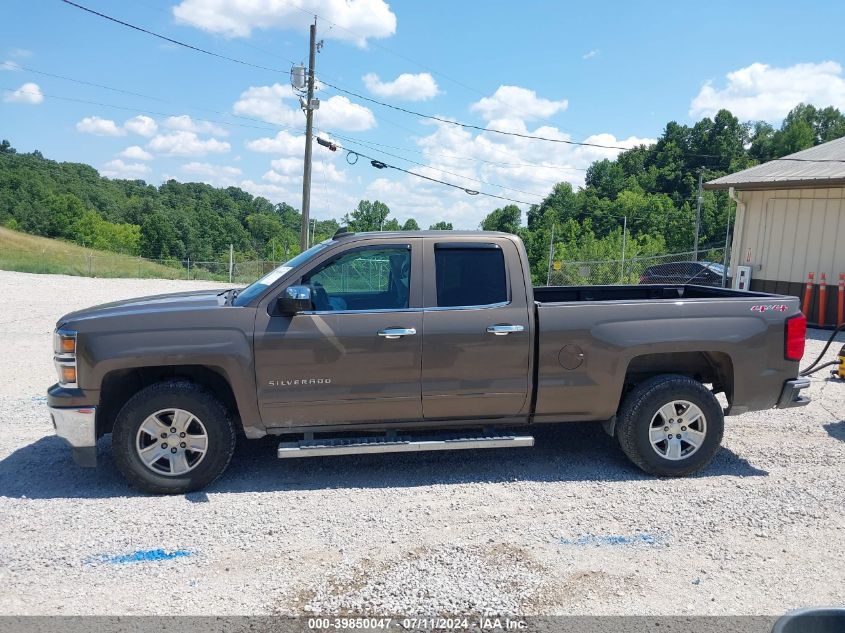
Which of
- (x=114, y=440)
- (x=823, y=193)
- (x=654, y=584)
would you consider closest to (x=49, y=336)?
(x=114, y=440)

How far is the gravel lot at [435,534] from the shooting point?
11.5ft

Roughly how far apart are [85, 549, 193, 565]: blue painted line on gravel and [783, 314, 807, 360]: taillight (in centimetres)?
467

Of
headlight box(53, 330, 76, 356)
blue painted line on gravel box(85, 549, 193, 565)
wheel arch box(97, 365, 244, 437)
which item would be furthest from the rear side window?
headlight box(53, 330, 76, 356)

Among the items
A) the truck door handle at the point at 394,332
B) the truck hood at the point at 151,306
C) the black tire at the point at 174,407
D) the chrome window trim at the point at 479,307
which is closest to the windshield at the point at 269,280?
the truck hood at the point at 151,306

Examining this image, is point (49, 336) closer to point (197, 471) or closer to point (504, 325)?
point (197, 471)

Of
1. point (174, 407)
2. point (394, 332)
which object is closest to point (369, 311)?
point (394, 332)

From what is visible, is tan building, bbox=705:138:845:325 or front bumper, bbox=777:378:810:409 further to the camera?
tan building, bbox=705:138:845:325

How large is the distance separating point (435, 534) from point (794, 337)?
3319 millimetres

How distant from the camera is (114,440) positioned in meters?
4.74

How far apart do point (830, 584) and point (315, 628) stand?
2.79 metres

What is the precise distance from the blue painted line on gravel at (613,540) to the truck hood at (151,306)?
3.04 metres

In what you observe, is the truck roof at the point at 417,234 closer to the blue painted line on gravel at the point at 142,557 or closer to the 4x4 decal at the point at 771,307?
the 4x4 decal at the point at 771,307

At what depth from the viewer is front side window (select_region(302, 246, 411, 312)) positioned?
5.12 m

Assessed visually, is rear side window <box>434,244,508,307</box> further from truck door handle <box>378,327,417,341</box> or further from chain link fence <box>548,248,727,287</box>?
chain link fence <box>548,248,727,287</box>
